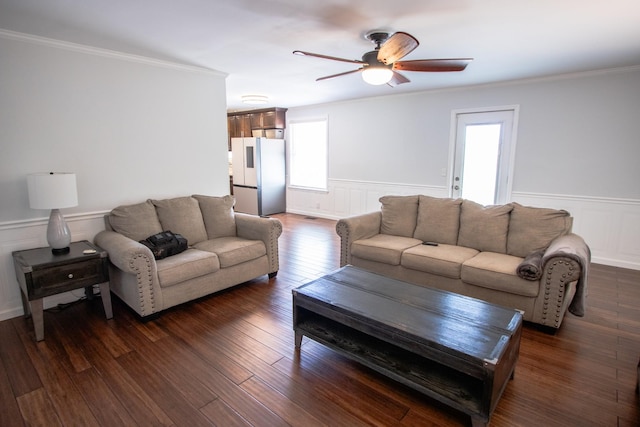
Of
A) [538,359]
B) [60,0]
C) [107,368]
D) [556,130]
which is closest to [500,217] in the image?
[538,359]

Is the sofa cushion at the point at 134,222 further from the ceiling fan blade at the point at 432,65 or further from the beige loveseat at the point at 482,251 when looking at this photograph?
the ceiling fan blade at the point at 432,65

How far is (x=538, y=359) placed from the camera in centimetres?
233

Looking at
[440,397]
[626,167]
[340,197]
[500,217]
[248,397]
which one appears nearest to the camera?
[440,397]

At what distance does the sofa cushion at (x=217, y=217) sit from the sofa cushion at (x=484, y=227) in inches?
101

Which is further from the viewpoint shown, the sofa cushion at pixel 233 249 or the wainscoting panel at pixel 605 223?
the wainscoting panel at pixel 605 223

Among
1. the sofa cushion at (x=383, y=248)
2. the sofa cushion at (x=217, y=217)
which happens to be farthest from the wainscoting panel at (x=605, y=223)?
the sofa cushion at (x=217, y=217)

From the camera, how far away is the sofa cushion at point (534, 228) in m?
3.03

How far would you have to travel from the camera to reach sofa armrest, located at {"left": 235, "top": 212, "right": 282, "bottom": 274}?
363cm

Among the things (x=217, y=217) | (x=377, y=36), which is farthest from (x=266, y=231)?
(x=377, y=36)

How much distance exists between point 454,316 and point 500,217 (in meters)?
1.74

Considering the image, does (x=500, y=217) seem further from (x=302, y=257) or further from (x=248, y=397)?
(x=248, y=397)

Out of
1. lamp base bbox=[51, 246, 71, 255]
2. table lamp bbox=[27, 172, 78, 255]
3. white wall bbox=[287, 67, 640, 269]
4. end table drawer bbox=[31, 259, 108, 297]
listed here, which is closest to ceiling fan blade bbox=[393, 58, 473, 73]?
white wall bbox=[287, 67, 640, 269]

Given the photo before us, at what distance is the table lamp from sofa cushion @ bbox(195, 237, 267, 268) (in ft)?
3.70

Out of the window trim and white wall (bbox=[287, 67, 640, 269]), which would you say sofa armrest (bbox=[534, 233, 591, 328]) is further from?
the window trim
